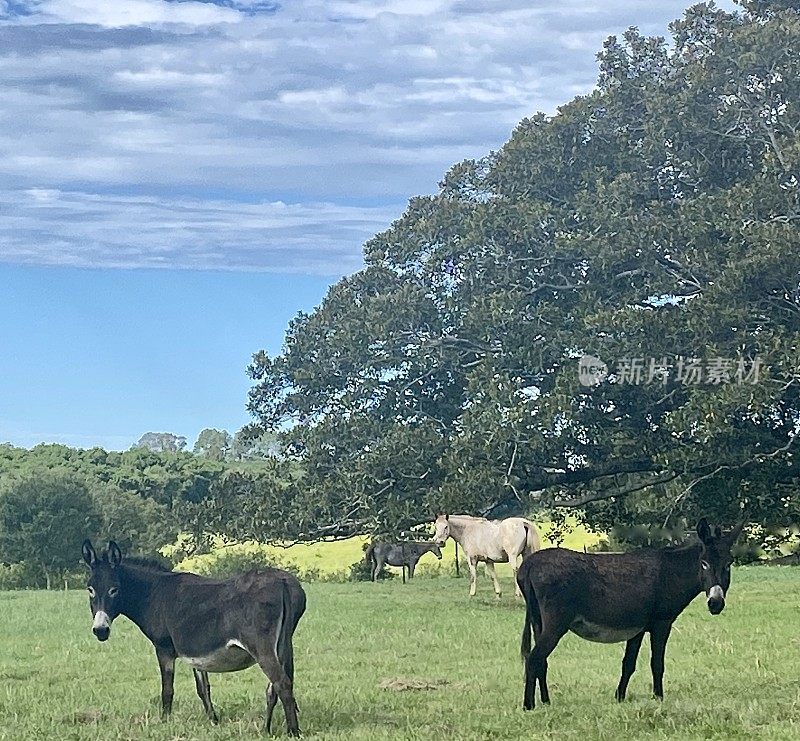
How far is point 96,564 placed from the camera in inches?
445

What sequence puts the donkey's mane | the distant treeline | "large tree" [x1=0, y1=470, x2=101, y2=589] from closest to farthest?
the donkey's mane
the distant treeline
"large tree" [x1=0, y1=470, x2=101, y2=589]

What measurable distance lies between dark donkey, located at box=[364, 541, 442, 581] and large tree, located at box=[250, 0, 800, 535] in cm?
498

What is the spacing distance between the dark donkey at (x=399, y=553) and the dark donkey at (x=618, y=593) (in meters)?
16.9

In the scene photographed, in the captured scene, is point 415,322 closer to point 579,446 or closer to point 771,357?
point 579,446

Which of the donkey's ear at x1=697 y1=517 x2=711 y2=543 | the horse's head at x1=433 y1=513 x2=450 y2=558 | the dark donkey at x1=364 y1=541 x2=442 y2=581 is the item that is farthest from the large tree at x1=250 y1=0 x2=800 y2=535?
the donkey's ear at x1=697 y1=517 x2=711 y2=543

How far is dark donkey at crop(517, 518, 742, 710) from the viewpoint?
1096cm

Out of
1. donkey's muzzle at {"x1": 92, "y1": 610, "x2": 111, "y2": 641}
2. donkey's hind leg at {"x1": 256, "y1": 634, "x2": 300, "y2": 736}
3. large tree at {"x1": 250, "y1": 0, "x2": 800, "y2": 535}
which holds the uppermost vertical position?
large tree at {"x1": 250, "y1": 0, "x2": 800, "y2": 535}

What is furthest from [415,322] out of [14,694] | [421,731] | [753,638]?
[421,731]

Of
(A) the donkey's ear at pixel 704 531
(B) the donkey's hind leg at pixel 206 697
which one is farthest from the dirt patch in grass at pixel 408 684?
(A) the donkey's ear at pixel 704 531

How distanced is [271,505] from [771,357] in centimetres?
933

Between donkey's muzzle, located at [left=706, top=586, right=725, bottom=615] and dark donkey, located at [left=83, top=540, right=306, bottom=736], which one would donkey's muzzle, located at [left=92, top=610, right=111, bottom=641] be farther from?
donkey's muzzle, located at [left=706, top=586, right=725, bottom=615]

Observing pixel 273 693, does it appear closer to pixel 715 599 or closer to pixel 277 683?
pixel 277 683

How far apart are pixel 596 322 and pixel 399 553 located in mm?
10060

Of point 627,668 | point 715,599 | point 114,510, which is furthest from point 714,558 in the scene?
point 114,510
